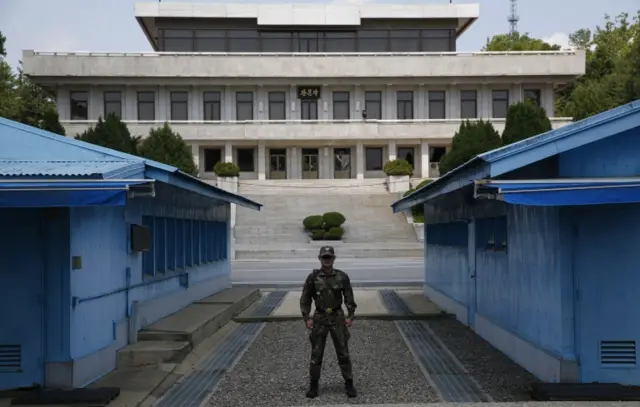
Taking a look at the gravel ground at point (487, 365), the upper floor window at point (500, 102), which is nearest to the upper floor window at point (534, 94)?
the upper floor window at point (500, 102)

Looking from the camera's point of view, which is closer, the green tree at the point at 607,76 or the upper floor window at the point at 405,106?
the green tree at the point at 607,76

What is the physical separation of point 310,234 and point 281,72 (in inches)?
772

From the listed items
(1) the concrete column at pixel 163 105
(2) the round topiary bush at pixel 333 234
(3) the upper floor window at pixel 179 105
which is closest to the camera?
(2) the round topiary bush at pixel 333 234

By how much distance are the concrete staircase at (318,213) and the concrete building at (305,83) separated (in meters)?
3.82

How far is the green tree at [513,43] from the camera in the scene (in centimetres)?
8253

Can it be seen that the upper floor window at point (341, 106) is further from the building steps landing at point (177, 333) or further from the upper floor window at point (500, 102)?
the building steps landing at point (177, 333)

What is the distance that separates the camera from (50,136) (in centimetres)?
1099

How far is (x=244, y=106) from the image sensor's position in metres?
61.1

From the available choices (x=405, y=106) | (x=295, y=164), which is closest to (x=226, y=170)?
(x=295, y=164)

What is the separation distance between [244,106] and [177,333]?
49390 mm

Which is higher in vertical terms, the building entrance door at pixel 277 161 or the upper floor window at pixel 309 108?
the upper floor window at pixel 309 108

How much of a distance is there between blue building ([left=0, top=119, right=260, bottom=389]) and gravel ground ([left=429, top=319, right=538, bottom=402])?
16.0 ft

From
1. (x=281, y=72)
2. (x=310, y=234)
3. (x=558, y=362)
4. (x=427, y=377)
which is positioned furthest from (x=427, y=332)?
(x=281, y=72)

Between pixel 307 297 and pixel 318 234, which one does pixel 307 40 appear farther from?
pixel 307 297
